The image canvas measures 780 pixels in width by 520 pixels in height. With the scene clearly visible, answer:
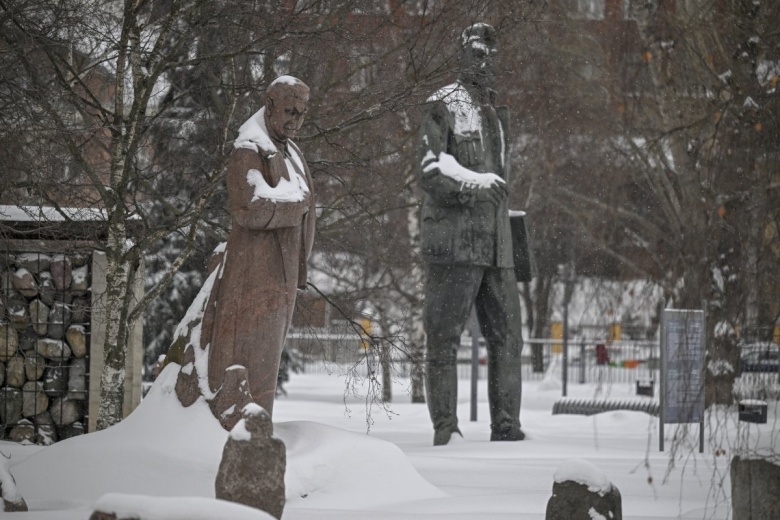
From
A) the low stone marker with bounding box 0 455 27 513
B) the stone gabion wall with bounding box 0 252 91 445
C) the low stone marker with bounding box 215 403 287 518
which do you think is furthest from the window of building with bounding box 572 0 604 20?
the low stone marker with bounding box 215 403 287 518

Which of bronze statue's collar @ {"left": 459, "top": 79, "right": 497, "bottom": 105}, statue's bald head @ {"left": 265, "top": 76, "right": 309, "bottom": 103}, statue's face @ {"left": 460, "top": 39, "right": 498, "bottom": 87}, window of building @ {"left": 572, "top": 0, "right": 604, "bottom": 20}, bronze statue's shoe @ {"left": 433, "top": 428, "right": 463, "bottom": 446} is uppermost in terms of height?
window of building @ {"left": 572, "top": 0, "right": 604, "bottom": 20}

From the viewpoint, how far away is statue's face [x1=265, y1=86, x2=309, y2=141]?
26.5 ft

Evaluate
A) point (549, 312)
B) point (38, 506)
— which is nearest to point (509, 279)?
point (38, 506)

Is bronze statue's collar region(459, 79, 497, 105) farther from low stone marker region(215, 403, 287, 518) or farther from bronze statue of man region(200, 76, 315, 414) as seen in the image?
low stone marker region(215, 403, 287, 518)

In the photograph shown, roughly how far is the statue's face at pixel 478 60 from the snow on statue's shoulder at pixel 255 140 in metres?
3.92

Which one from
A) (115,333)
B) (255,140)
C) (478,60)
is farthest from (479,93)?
(255,140)

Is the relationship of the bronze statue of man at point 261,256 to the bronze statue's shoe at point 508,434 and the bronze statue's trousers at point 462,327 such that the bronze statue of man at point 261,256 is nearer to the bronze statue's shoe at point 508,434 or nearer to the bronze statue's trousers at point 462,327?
the bronze statue's trousers at point 462,327

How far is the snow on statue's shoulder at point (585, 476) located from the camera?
22.3ft

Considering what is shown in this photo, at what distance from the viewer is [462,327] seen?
12.0 m

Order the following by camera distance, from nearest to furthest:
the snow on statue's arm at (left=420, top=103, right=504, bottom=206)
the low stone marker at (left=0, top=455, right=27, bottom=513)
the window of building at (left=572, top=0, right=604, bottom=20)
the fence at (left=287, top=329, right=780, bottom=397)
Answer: the low stone marker at (left=0, top=455, right=27, bottom=513) < the snow on statue's arm at (left=420, top=103, right=504, bottom=206) < the fence at (left=287, top=329, right=780, bottom=397) < the window of building at (left=572, top=0, right=604, bottom=20)

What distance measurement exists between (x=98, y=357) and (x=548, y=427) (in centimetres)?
608

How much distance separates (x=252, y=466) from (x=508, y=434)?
6.33 metres

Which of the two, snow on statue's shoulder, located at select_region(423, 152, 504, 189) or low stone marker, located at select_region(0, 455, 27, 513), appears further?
snow on statue's shoulder, located at select_region(423, 152, 504, 189)

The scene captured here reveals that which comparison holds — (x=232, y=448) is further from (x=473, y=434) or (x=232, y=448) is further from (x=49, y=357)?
(x=473, y=434)
